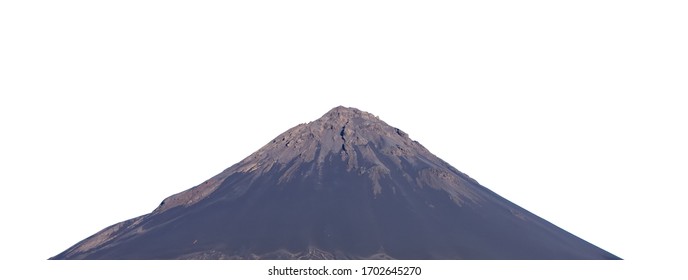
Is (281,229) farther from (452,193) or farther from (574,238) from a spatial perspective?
(574,238)

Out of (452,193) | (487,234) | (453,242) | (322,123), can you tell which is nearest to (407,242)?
(453,242)

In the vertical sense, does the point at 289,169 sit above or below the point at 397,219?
above

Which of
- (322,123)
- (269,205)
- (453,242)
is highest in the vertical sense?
(322,123)

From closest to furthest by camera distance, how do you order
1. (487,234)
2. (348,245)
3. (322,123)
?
(348,245) → (487,234) → (322,123)

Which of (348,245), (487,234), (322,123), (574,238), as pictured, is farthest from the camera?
(322,123)

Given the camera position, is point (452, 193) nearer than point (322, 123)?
Yes

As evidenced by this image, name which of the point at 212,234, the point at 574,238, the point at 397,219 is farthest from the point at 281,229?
the point at 574,238
